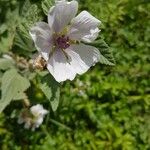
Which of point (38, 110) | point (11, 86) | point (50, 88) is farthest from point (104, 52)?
point (38, 110)

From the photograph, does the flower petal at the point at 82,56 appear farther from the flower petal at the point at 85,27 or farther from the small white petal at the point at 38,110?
the small white petal at the point at 38,110

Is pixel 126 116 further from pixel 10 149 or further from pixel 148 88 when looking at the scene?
pixel 10 149

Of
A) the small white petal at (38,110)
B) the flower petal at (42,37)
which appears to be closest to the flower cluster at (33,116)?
the small white petal at (38,110)

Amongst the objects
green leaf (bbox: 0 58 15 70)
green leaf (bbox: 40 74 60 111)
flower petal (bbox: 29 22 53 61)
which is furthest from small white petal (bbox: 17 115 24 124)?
flower petal (bbox: 29 22 53 61)

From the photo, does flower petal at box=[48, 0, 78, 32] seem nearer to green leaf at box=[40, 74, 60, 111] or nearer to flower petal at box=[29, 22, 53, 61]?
flower petal at box=[29, 22, 53, 61]

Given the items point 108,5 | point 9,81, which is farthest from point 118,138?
point 9,81
